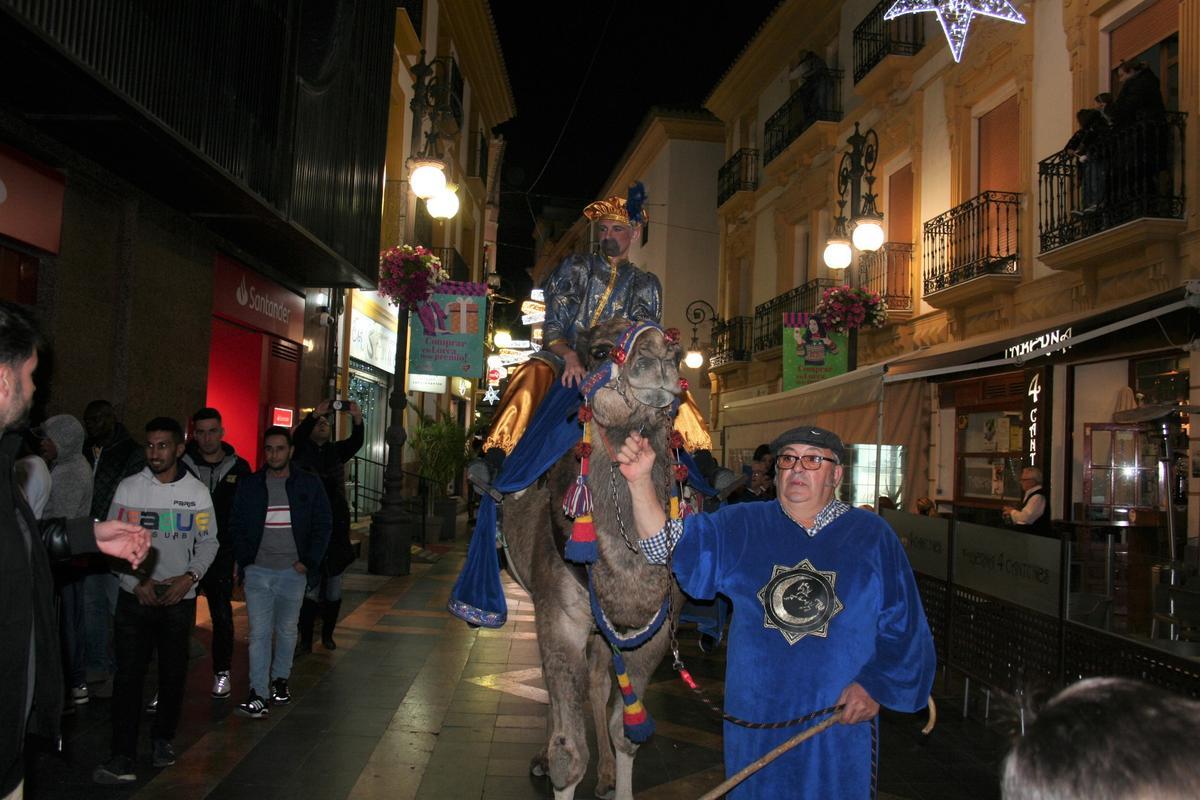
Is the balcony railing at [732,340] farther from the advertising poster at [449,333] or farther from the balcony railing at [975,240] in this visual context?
the advertising poster at [449,333]

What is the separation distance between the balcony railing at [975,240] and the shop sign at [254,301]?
10565mm

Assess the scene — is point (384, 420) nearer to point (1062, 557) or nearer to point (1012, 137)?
point (1012, 137)

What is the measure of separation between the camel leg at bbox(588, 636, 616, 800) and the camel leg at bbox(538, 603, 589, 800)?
58 cm

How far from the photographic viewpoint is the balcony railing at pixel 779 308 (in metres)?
23.2

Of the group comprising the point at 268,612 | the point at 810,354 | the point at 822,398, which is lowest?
the point at 268,612

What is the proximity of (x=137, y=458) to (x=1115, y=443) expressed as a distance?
1133cm

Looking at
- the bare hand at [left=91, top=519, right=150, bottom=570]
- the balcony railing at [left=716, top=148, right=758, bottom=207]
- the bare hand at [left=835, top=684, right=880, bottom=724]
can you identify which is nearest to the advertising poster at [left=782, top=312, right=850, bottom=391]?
the bare hand at [left=835, top=684, right=880, bottom=724]

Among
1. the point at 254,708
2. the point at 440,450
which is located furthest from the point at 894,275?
the point at 254,708

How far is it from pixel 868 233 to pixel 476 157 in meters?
20.5

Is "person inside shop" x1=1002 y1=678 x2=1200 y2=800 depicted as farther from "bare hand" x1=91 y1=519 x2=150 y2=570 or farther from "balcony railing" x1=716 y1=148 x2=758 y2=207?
"balcony railing" x1=716 y1=148 x2=758 y2=207

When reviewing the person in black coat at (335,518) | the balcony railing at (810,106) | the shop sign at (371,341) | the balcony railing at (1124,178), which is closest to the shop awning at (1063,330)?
the balcony railing at (1124,178)

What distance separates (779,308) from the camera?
25719 millimetres

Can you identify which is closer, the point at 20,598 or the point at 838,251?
the point at 20,598

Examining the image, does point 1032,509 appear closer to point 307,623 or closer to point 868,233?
point 868,233
